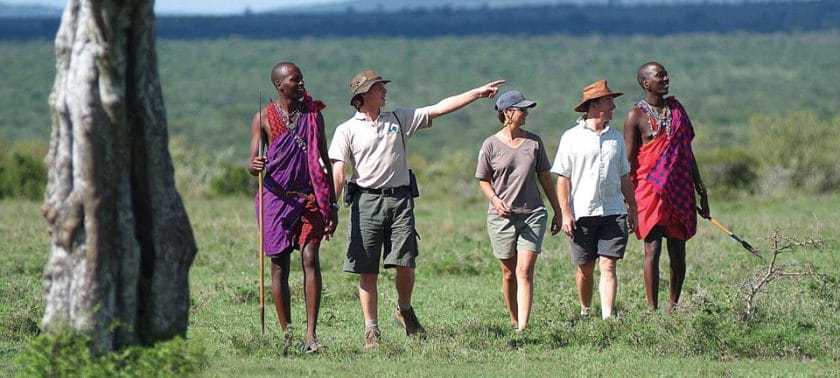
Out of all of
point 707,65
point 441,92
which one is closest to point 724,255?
point 441,92

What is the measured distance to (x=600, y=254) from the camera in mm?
10156

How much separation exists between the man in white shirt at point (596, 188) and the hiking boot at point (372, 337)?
1.50m

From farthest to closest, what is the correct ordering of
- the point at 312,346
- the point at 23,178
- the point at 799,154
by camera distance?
1. the point at 799,154
2. the point at 23,178
3. the point at 312,346

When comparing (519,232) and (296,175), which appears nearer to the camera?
(296,175)

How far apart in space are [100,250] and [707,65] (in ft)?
306

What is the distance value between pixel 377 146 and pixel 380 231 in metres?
0.57

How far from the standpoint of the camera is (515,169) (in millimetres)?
9961

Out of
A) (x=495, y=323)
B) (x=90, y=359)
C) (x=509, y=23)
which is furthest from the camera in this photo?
(x=509, y=23)

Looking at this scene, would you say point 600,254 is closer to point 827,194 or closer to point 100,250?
point 100,250

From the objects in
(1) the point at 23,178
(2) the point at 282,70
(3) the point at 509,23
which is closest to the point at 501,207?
(2) the point at 282,70

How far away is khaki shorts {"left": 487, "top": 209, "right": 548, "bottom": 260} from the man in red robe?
98cm

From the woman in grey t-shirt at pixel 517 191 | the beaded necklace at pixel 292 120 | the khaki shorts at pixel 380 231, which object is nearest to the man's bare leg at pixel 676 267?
the woman in grey t-shirt at pixel 517 191

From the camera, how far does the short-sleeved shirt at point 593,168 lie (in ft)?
32.9

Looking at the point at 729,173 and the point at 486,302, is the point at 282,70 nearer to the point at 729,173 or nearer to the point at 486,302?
the point at 486,302
